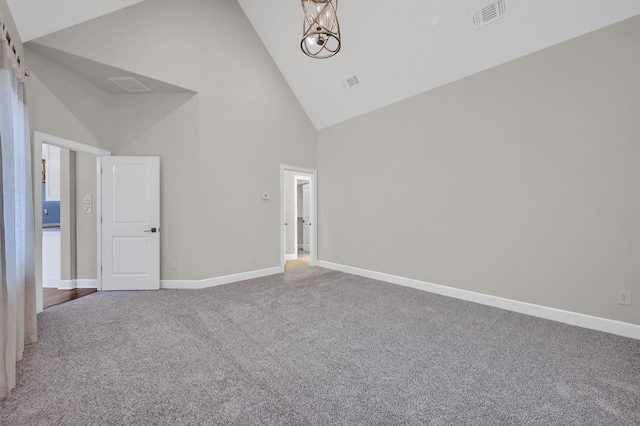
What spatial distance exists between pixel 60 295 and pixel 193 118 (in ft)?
10.3

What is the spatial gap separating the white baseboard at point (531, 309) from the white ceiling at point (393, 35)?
2856 millimetres

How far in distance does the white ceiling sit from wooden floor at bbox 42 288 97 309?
3.00 metres

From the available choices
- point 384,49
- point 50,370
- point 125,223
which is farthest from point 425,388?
point 125,223

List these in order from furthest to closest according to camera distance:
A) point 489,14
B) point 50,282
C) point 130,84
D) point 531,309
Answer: point 50,282 → point 130,84 → point 531,309 → point 489,14

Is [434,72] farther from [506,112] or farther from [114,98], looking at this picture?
[114,98]

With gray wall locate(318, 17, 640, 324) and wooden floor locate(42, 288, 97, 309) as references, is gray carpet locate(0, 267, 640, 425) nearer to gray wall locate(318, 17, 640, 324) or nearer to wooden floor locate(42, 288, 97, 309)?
wooden floor locate(42, 288, 97, 309)

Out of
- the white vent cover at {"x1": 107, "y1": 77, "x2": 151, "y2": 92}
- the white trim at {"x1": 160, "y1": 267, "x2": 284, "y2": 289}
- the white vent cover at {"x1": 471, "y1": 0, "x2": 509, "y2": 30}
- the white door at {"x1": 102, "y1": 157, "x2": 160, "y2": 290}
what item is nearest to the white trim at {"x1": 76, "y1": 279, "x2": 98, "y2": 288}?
the white door at {"x1": 102, "y1": 157, "x2": 160, "y2": 290}

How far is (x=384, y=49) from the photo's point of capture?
12.2ft

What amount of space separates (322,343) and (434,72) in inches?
145

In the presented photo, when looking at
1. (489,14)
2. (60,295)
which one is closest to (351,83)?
(489,14)

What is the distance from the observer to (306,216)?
7.93 meters

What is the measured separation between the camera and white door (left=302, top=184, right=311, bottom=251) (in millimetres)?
7816

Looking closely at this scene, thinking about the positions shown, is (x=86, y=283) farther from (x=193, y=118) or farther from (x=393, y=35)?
(x=393, y=35)

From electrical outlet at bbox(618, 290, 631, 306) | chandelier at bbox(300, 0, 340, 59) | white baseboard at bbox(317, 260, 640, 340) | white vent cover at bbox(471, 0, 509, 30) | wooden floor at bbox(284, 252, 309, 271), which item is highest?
white vent cover at bbox(471, 0, 509, 30)
